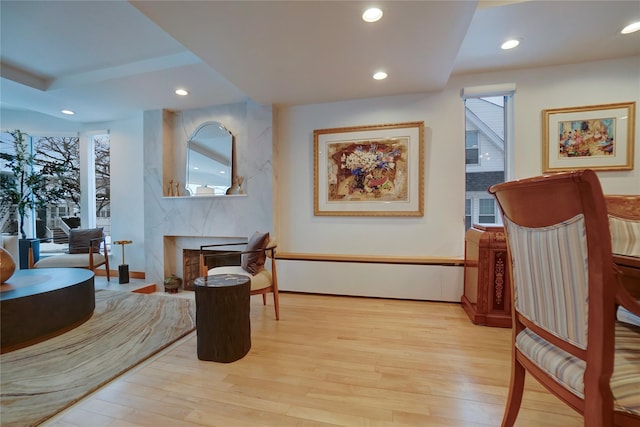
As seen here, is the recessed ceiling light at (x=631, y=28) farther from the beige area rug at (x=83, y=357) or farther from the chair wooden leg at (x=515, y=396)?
the beige area rug at (x=83, y=357)

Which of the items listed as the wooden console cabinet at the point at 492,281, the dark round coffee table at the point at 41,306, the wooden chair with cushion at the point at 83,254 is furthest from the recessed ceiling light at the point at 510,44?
the wooden chair with cushion at the point at 83,254

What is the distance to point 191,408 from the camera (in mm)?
1377

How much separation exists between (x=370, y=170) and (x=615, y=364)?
2690 mm

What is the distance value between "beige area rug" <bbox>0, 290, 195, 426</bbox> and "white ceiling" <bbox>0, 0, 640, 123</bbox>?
246cm

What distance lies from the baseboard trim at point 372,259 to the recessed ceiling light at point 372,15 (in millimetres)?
2366

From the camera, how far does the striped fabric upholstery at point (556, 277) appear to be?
74cm

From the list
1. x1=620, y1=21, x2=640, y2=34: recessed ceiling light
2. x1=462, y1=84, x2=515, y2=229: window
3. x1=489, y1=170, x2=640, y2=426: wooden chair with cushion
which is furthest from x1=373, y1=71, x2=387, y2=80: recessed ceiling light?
x1=489, y1=170, x2=640, y2=426: wooden chair with cushion

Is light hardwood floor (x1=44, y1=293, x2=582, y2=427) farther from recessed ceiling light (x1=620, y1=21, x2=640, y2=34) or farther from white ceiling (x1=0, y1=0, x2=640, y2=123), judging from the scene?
recessed ceiling light (x1=620, y1=21, x2=640, y2=34)

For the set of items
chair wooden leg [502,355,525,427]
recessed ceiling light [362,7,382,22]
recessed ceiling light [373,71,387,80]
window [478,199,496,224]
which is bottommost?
chair wooden leg [502,355,525,427]

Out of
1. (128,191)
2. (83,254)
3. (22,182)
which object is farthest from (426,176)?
(22,182)

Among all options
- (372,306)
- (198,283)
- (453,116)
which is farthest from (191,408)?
(453,116)

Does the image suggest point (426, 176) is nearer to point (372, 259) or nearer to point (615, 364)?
point (372, 259)

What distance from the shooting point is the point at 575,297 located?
764mm

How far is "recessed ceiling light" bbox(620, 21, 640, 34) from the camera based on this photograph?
2139mm
